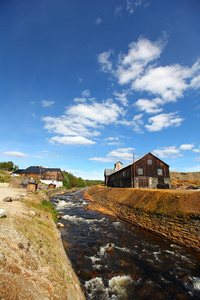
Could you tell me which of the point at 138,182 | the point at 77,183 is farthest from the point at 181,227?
the point at 77,183

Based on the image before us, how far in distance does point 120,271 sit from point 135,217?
11.1 metres

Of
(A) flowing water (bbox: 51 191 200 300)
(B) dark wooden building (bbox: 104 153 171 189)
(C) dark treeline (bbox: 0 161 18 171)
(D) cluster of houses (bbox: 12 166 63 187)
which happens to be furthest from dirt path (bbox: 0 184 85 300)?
(C) dark treeline (bbox: 0 161 18 171)

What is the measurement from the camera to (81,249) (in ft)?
36.3

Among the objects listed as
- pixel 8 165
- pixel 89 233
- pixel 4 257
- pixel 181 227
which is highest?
pixel 8 165

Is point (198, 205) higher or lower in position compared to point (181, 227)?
higher

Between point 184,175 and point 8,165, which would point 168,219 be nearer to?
point 184,175

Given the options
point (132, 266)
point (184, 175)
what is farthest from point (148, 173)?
point (184, 175)

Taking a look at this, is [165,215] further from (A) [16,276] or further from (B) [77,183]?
(B) [77,183]

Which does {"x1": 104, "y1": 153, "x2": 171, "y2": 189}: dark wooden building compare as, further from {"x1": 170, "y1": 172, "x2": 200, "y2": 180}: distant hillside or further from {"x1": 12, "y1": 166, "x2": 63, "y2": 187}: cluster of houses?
{"x1": 12, "y1": 166, "x2": 63, "y2": 187}: cluster of houses

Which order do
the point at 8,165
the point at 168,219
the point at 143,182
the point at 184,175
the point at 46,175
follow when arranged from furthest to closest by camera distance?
the point at 8,165
the point at 184,175
the point at 46,175
the point at 143,182
the point at 168,219

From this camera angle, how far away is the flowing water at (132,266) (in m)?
7.09

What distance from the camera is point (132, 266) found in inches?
357

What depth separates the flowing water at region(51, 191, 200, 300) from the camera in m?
7.09

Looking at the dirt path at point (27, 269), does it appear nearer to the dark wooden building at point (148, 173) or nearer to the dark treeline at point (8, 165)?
the dark wooden building at point (148, 173)
